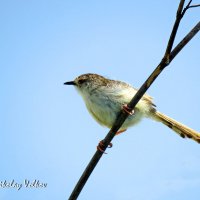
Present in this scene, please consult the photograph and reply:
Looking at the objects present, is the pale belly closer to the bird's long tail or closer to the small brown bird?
the small brown bird

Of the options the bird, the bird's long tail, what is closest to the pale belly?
the bird

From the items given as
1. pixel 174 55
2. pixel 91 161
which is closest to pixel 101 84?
pixel 91 161

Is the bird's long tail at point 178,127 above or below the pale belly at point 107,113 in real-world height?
above

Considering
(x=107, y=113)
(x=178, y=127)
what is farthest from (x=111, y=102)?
(x=178, y=127)

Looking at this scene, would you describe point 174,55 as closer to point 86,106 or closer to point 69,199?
point 69,199

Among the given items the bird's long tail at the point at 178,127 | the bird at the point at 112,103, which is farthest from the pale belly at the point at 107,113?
the bird's long tail at the point at 178,127

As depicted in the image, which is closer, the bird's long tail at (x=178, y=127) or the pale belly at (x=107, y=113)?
the bird's long tail at (x=178, y=127)

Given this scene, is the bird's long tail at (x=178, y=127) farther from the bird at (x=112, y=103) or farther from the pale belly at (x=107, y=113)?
the pale belly at (x=107, y=113)

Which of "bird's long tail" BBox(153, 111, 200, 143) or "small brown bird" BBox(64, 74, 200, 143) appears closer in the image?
"bird's long tail" BBox(153, 111, 200, 143)

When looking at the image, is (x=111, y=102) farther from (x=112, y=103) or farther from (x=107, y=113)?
(x=107, y=113)
